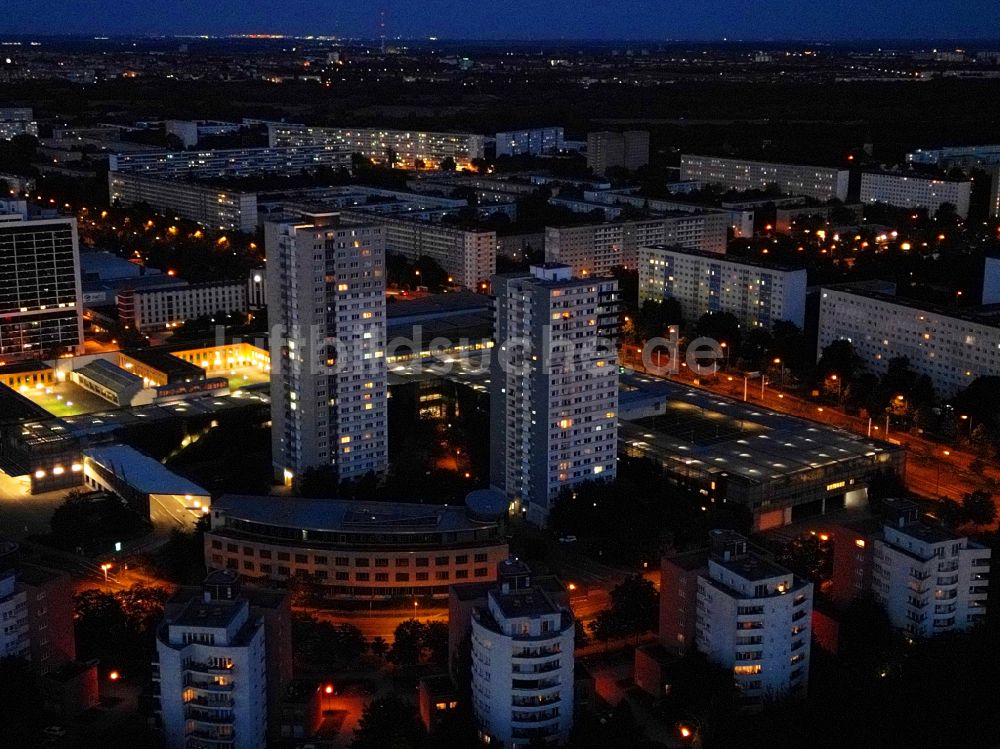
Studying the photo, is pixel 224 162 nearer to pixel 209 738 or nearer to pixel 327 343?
pixel 327 343

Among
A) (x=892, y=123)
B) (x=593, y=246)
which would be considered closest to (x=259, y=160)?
(x=593, y=246)

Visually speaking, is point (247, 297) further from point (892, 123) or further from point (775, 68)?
point (775, 68)

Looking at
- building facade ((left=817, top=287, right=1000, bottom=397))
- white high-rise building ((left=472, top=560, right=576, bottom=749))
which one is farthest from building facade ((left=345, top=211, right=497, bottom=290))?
white high-rise building ((left=472, top=560, right=576, bottom=749))

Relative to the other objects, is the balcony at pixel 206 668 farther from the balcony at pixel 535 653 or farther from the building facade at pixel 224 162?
the building facade at pixel 224 162

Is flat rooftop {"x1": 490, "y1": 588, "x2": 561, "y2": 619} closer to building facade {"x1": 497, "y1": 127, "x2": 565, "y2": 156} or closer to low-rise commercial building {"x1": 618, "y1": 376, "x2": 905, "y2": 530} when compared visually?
low-rise commercial building {"x1": 618, "y1": 376, "x2": 905, "y2": 530}

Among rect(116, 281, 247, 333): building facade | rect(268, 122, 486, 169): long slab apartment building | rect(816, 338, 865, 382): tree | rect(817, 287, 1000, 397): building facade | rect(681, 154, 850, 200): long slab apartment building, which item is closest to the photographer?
rect(817, 287, 1000, 397): building facade

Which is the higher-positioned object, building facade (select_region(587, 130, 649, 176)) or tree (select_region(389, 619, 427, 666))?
building facade (select_region(587, 130, 649, 176))

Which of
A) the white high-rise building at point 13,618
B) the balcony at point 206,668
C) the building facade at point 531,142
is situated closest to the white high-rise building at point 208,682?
the balcony at point 206,668

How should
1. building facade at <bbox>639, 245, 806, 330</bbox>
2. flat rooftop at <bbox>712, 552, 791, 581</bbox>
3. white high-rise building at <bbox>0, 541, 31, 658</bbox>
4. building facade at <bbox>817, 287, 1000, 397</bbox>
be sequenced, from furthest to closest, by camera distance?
1. building facade at <bbox>639, 245, 806, 330</bbox>
2. building facade at <bbox>817, 287, 1000, 397</bbox>
3. flat rooftop at <bbox>712, 552, 791, 581</bbox>
4. white high-rise building at <bbox>0, 541, 31, 658</bbox>
